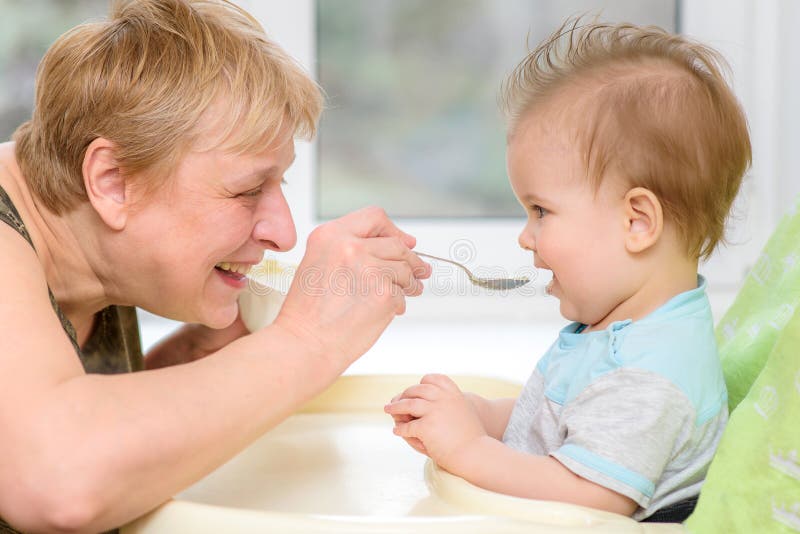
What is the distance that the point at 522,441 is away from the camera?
2.58ft

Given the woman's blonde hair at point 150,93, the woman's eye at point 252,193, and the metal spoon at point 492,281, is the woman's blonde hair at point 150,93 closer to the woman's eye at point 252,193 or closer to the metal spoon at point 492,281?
the woman's eye at point 252,193

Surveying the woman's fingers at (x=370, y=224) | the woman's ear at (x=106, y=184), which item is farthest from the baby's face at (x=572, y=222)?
the woman's ear at (x=106, y=184)

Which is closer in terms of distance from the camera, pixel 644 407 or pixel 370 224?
pixel 644 407

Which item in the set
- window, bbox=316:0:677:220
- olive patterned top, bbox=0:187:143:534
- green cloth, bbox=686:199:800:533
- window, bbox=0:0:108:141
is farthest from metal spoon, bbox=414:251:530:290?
window, bbox=0:0:108:141

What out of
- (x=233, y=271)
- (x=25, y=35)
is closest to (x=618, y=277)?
(x=233, y=271)

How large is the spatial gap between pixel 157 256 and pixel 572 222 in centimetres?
39

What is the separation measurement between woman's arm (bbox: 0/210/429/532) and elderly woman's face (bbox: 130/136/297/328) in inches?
4.5

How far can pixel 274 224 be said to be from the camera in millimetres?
885

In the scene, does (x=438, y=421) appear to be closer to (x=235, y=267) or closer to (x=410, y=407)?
(x=410, y=407)

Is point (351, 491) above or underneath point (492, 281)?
underneath

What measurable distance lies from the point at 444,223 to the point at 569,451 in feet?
3.53

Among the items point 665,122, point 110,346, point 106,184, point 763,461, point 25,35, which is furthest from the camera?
point 25,35

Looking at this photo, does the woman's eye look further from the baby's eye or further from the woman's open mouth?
the baby's eye

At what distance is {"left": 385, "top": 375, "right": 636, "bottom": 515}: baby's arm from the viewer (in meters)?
0.66
